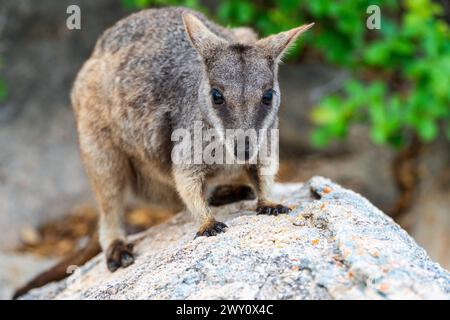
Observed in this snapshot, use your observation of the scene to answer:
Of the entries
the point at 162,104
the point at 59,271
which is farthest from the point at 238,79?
the point at 59,271

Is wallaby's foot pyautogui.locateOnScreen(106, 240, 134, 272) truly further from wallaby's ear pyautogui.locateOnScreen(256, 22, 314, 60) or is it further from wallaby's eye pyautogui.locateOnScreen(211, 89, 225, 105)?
wallaby's ear pyautogui.locateOnScreen(256, 22, 314, 60)

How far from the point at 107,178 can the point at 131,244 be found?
1.94ft

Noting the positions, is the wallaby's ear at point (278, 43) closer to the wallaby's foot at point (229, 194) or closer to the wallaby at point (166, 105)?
the wallaby at point (166, 105)

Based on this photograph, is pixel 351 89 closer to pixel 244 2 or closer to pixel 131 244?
pixel 244 2

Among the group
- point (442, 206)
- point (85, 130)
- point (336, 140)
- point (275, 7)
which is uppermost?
point (275, 7)

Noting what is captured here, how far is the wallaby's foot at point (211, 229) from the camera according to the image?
482cm

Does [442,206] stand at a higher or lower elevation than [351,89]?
lower

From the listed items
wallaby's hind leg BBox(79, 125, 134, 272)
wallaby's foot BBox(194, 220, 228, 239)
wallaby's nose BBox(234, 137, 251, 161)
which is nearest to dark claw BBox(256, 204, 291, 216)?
wallaby's foot BBox(194, 220, 228, 239)

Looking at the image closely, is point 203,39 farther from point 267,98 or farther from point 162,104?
point 162,104

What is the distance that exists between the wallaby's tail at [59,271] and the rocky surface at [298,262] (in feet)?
3.46

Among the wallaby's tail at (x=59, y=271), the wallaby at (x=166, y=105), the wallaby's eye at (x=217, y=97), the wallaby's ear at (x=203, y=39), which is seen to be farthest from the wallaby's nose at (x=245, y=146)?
the wallaby's tail at (x=59, y=271)

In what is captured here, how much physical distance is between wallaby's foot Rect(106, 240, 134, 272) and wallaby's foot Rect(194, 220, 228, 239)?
39.5 inches
